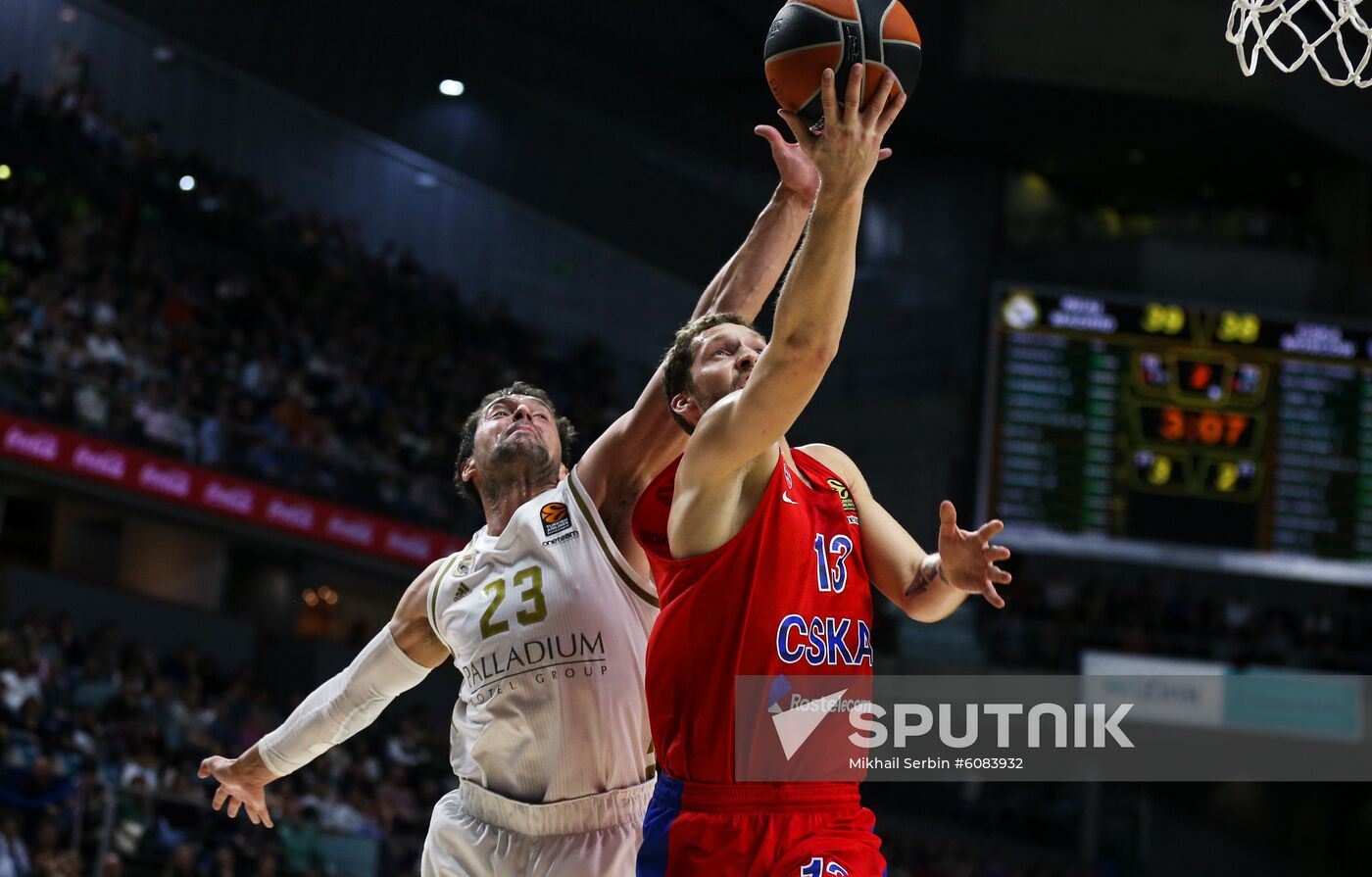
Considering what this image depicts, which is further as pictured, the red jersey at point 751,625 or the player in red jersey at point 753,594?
the red jersey at point 751,625

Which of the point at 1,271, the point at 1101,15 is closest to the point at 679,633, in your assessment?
the point at 1,271

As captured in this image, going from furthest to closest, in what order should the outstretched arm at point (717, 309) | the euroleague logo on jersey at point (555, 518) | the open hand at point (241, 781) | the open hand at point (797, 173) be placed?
the open hand at point (241, 781)
the euroleague logo on jersey at point (555, 518)
the outstretched arm at point (717, 309)
the open hand at point (797, 173)

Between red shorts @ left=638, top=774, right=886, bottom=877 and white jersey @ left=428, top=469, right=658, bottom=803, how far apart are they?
30.0 inches

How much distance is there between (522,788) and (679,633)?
1.00 metres

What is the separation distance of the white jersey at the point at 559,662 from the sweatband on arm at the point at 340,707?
0.48 meters

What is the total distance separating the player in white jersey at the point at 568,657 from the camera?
4340mm

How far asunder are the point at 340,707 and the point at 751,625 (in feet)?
6.09

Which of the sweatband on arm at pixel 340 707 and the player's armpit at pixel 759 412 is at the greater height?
the player's armpit at pixel 759 412

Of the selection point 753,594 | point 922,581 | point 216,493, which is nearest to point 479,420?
point 753,594

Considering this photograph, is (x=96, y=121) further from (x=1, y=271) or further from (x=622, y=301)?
(x=622, y=301)

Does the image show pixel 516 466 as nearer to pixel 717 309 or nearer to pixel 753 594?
pixel 717 309

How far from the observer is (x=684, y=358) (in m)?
3.81

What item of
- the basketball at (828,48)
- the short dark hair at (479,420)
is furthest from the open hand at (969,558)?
the short dark hair at (479,420)

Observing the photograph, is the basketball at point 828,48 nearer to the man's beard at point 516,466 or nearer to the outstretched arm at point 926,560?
the outstretched arm at point 926,560
